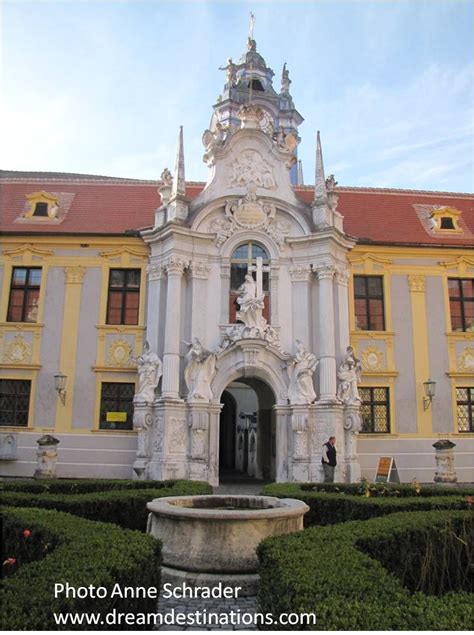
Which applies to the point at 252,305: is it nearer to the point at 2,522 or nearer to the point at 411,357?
the point at 411,357

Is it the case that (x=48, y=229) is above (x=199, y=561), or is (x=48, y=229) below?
above

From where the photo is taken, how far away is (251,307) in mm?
17922

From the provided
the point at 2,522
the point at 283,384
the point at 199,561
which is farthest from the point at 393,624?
the point at 283,384

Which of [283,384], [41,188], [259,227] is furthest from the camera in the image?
[41,188]

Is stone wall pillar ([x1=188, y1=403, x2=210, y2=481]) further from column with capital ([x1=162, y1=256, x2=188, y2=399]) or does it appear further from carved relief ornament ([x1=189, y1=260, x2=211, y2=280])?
carved relief ornament ([x1=189, y1=260, x2=211, y2=280])

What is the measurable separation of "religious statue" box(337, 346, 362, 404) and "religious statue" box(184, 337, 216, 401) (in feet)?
13.2

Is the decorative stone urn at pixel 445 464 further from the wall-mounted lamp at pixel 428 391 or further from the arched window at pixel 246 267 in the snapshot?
the arched window at pixel 246 267

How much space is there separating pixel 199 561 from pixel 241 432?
20205mm

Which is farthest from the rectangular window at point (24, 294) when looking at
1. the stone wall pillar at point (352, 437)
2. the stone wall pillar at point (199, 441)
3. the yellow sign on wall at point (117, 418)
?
the stone wall pillar at point (352, 437)

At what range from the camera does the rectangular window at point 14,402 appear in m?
18.9

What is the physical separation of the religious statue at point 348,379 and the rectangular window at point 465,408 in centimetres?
429

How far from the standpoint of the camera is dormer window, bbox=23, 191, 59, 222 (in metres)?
21.3

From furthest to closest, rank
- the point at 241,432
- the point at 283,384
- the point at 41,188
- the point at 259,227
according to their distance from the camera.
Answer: the point at 241,432, the point at 41,188, the point at 259,227, the point at 283,384

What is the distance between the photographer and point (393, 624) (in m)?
3.91
